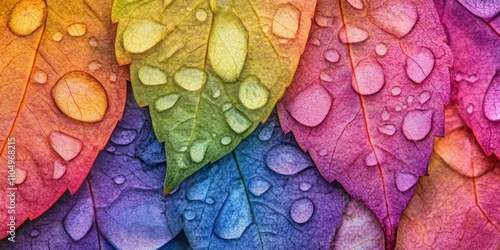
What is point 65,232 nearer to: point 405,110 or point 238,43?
point 238,43

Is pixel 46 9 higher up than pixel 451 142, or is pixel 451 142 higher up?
pixel 46 9

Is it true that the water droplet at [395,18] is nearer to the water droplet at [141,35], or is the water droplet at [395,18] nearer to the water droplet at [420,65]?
the water droplet at [420,65]

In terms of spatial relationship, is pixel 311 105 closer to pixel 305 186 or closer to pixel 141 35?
pixel 305 186

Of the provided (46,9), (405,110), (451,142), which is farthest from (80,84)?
(451,142)

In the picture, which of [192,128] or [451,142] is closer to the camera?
[192,128]

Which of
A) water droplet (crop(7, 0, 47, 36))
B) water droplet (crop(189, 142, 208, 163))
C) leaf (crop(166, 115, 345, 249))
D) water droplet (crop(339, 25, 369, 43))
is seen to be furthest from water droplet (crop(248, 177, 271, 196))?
water droplet (crop(7, 0, 47, 36))

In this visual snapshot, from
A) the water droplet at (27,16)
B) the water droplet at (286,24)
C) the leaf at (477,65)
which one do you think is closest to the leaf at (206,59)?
the water droplet at (286,24)
